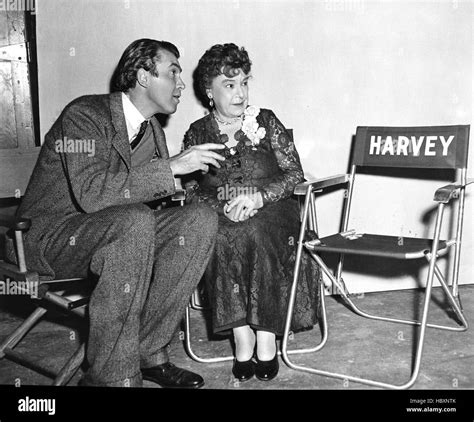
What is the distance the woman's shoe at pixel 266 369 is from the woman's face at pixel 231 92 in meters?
1.30

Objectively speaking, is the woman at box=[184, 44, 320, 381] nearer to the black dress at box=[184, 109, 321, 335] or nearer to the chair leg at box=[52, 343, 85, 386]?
the black dress at box=[184, 109, 321, 335]

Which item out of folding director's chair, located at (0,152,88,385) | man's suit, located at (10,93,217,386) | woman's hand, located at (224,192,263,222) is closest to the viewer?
man's suit, located at (10,93,217,386)

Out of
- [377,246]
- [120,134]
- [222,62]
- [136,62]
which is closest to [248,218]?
[377,246]

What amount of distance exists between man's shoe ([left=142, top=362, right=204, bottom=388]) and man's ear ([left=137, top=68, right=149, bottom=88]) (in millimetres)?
1383

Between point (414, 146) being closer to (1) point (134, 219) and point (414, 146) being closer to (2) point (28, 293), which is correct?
(1) point (134, 219)

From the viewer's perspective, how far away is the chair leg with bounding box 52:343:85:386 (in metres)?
2.49

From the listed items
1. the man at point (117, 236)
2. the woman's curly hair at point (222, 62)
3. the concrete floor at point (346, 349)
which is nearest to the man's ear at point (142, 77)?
the man at point (117, 236)

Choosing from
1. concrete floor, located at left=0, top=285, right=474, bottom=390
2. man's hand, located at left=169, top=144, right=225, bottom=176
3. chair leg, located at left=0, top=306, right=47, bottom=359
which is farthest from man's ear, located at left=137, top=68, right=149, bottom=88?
concrete floor, located at left=0, top=285, right=474, bottom=390

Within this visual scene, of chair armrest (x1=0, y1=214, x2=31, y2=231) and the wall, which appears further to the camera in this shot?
the wall

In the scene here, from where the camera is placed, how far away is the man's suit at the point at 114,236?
2.29 meters

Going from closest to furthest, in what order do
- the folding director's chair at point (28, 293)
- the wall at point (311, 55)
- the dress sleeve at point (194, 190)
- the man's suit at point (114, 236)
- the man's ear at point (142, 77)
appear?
the man's suit at point (114, 236), the folding director's chair at point (28, 293), the man's ear at point (142, 77), the dress sleeve at point (194, 190), the wall at point (311, 55)

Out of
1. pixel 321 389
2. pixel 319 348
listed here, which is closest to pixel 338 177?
pixel 319 348

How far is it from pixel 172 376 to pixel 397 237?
132 centimetres

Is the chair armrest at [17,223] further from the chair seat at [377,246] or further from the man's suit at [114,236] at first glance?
the chair seat at [377,246]
